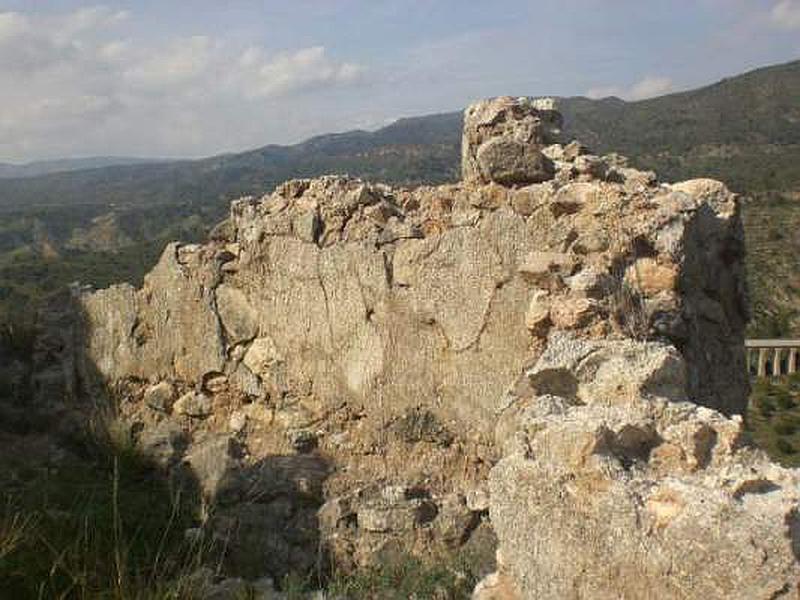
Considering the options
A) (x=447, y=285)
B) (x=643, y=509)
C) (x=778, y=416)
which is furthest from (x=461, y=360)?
(x=778, y=416)

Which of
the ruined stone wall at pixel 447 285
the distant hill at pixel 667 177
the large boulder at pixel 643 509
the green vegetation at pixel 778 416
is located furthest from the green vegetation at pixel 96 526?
the distant hill at pixel 667 177

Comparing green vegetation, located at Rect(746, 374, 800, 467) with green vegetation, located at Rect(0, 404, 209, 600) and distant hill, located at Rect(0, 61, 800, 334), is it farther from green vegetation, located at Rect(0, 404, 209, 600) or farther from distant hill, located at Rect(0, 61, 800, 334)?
green vegetation, located at Rect(0, 404, 209, 600)

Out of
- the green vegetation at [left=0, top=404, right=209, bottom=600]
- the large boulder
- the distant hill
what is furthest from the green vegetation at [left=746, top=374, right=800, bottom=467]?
the large boulder

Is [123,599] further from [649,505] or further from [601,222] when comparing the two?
[601,222]

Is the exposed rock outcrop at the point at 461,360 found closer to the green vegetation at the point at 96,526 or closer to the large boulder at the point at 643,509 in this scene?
the large boulder at the point at 643,509

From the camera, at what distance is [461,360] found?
16.0ft

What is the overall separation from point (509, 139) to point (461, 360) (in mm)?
1589

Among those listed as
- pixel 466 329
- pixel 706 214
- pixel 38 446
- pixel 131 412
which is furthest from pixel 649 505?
pixel 38 446

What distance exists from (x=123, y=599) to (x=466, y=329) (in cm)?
267

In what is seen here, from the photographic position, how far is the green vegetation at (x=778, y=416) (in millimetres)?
20536

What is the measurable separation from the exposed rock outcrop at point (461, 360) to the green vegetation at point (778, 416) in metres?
14.8

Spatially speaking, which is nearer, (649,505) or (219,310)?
(649,505)

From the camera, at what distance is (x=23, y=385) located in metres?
6.81

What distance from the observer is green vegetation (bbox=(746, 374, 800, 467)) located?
2054 cm
